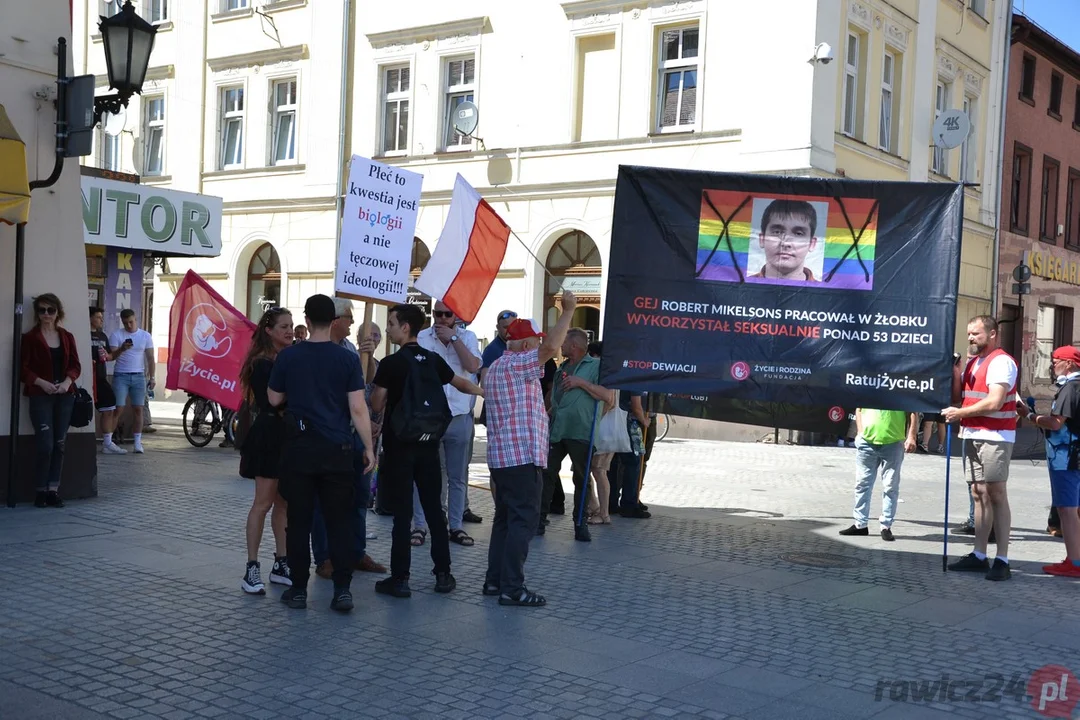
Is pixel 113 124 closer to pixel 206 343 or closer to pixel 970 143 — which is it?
pixel 206 343

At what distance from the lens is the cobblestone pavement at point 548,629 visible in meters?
5.29

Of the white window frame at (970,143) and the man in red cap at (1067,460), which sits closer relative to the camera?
the man in red cap at (1067,460)

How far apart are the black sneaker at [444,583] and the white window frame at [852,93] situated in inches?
689

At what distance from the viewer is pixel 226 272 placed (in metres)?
29.2

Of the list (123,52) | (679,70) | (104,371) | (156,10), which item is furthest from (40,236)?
(156,10)

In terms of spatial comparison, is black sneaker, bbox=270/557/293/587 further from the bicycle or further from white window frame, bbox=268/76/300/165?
white window frame, bbox=268/76/300/165

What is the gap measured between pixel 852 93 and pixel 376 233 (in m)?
16.3

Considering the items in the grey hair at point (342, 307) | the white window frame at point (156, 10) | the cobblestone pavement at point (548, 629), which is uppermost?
the white window frame at point (156, 10)

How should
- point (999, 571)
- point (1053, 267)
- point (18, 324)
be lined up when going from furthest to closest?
point (1053, 267) → point (18, 324) → point (999, 571)

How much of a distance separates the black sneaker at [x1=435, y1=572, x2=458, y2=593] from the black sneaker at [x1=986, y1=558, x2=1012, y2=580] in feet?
13.4

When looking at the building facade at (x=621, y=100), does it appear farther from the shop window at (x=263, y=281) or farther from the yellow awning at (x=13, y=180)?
the yellow awning at (x=13, y=180)

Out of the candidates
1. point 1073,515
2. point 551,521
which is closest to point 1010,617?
point 1073,515

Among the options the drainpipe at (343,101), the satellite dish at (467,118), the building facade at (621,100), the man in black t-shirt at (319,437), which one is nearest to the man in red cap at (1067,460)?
the man in black t-shirt at (319,437)

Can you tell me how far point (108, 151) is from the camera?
31.3 meters
